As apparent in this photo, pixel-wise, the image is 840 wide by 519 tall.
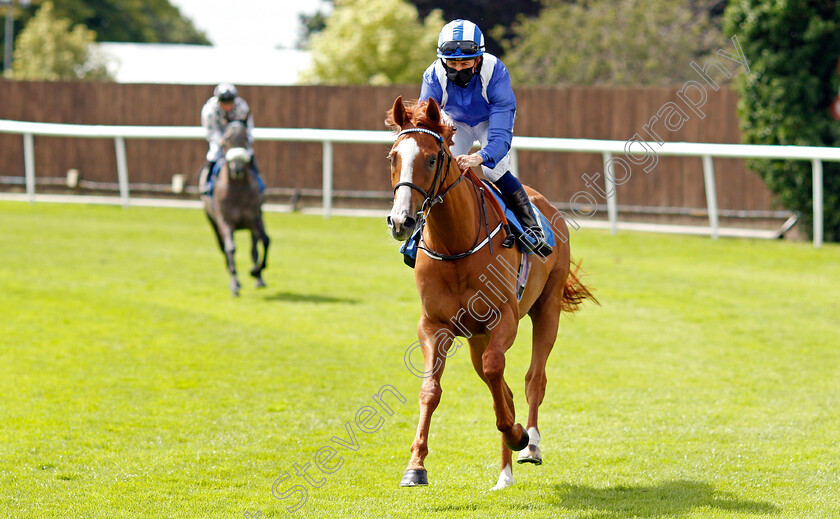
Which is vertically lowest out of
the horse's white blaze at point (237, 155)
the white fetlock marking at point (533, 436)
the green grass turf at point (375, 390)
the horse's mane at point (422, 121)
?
the green grass turf at point (375, 390)

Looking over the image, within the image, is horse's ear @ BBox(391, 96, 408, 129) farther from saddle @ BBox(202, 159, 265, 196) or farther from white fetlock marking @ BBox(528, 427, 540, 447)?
saddle @ BBox(202, 159, 265, 196)

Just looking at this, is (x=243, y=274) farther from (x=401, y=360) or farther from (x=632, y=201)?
(x=632, y=201)

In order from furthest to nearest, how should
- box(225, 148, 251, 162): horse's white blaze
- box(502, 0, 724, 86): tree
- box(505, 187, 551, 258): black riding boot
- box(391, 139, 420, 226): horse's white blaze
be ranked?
1. box(502, 0, 724, 86): tree
2. box(225, 148, 251, 162): horse's white blaze
3. box(505, 187, 551, 258): black riding boot
4. box(391, 139, 420, 226): horse's white blaze

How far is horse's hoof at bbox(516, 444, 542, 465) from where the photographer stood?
5.58m

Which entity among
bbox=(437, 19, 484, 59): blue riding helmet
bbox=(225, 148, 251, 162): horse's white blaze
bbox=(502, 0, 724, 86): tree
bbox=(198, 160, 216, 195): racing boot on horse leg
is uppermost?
bbox=(502, 0, 724, 86): tree

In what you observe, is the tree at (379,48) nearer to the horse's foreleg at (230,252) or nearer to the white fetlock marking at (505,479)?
the horse's foreleg at (230,252)

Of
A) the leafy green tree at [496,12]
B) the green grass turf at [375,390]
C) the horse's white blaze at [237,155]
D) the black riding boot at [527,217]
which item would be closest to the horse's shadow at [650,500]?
the green grass turf at [375,390]

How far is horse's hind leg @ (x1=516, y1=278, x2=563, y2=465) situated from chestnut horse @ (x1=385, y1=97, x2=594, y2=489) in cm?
2

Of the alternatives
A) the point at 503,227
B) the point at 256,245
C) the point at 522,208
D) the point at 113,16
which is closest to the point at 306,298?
the point at 256,245

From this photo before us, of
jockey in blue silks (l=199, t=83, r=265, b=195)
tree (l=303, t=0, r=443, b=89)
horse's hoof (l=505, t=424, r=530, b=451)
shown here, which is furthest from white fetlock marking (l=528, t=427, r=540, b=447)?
tree (l=303, t=0, r=443, b=89)

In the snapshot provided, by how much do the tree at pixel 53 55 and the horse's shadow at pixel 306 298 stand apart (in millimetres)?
28386

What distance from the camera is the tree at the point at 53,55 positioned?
122 feet

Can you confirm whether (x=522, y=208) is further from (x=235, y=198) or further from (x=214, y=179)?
(x=214, y=179)

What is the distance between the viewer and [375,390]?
26.3 feet
